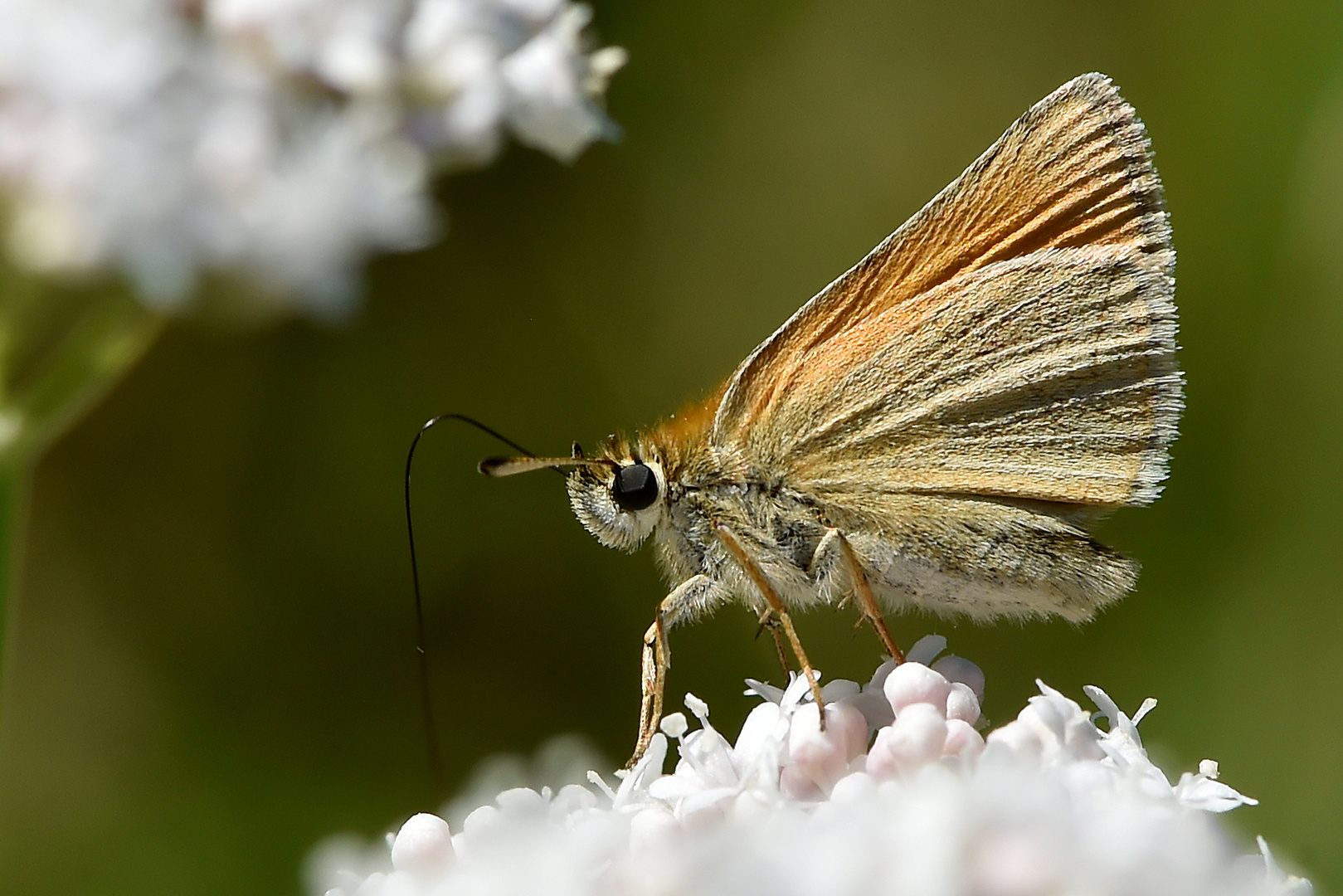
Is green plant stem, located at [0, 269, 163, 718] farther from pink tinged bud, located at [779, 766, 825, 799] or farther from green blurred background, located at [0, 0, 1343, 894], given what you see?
green blurred background, located at [0, 0, 1343, 894]

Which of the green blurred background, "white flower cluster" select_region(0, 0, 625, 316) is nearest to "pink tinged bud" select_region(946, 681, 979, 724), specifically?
"white flower cluster" select_region(0, 0, 625, 316)

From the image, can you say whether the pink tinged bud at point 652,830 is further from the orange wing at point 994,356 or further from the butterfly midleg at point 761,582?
the orange wing at point 994,356

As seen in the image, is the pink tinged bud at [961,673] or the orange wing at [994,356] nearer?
the pink tinged bud at [961,673]

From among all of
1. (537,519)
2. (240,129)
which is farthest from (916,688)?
(537,519)

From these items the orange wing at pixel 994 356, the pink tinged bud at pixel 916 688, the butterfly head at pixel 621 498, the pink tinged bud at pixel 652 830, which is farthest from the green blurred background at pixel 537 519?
the pink tinged bud at pixel 652 830

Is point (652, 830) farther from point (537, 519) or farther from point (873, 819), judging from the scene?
point (537, 519)
